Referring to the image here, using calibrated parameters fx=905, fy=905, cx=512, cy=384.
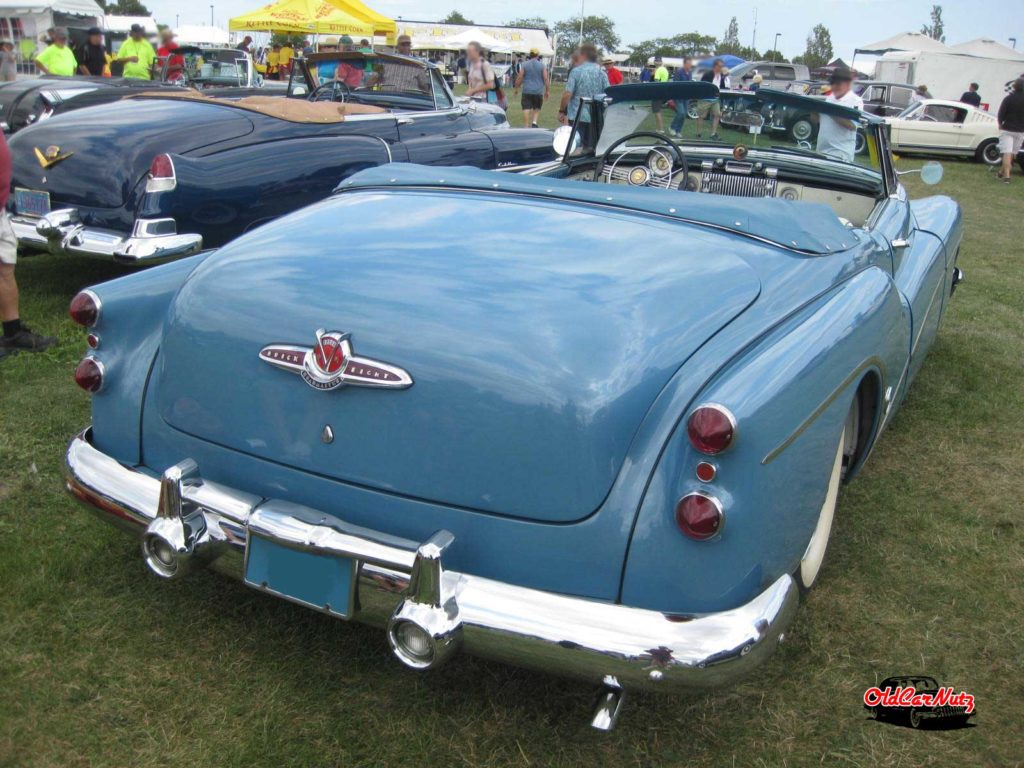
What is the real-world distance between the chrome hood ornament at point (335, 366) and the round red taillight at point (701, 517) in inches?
26.6

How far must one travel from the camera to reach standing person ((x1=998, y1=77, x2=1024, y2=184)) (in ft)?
48.3

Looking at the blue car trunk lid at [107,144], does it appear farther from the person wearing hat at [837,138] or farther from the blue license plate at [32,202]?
the person wearing hat at [837,138]

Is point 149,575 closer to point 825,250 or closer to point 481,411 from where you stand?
point 481,411

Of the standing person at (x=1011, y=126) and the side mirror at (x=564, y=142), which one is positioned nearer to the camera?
the side mirror at (x=564, y=142)

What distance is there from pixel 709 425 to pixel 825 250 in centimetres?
119

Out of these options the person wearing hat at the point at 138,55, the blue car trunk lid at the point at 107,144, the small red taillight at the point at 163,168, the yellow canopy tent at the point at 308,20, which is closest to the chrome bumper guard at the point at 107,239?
the blue car trunk lid at the point at 107,144

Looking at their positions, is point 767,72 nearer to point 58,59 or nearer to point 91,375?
point 58,59

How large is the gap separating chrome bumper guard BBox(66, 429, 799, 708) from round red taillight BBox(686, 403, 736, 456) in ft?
1.18

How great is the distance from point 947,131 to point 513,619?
18.6 metres

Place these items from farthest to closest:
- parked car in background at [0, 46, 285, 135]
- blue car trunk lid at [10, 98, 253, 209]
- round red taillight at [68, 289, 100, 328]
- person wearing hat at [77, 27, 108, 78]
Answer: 1. person wearing hat at [77, 27, 108, 78]
2. parked car in background at [0, 46, 285, 135]
3. blue car trunk lid at [10, 98, 253, 209]
4. round red taillight at [68, 289, 100, 328]

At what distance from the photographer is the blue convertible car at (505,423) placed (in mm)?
1926

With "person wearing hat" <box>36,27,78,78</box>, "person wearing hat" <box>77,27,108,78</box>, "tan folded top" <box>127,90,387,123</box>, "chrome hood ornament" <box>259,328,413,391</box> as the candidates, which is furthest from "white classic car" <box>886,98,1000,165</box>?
"chrome hood ornament" <box>259,328,413,391</box>

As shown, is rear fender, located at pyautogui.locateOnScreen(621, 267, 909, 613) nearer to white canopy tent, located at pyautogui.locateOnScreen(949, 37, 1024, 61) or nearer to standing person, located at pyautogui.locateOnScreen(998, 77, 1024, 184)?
standing person, located at pyautogui.locateOnScreen(998, 77, 1024, 184)

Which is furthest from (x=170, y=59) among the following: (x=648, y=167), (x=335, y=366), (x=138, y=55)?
(x=335, y=366)
